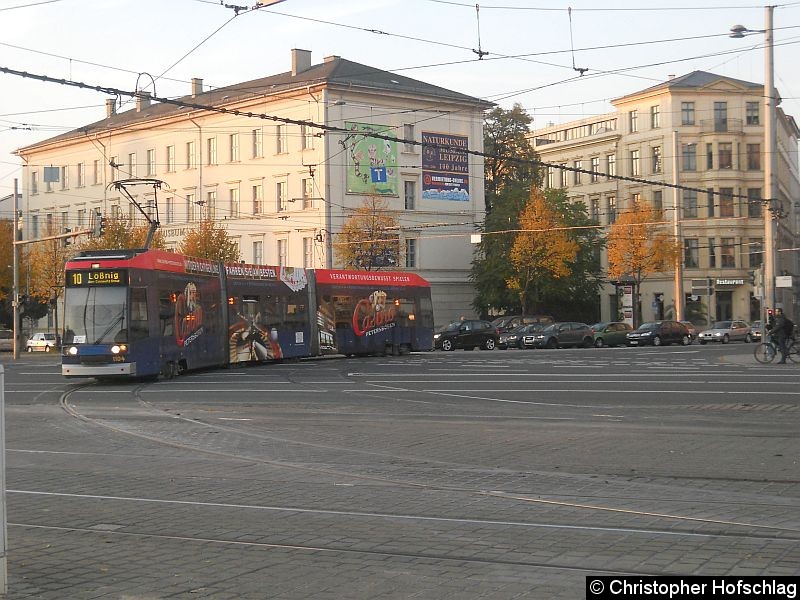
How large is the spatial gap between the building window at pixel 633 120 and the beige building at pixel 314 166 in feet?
63.5

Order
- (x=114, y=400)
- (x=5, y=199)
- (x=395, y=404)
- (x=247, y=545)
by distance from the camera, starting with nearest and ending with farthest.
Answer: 1. (x=247, y=545)
2. (x=395, y=404)
3. (x=114, y=400)
4. (x=5, y=199)

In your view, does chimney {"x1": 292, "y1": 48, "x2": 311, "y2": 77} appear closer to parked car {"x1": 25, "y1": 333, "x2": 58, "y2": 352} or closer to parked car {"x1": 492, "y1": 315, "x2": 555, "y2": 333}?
parked car {"x1": 492, "y1": 315, "x2": 555, "y2": 333}

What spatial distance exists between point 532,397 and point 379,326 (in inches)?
883

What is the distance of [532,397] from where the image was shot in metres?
22.8

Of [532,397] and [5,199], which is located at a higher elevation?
[5,199]

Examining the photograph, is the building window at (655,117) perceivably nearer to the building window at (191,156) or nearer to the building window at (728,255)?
the building window at (728,255)

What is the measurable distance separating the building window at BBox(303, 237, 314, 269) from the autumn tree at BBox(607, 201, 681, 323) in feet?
67.0

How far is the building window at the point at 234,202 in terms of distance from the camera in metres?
74.4

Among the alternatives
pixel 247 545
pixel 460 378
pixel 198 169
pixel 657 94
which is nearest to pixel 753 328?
pixel 657 94

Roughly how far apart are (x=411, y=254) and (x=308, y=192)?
8.07 m

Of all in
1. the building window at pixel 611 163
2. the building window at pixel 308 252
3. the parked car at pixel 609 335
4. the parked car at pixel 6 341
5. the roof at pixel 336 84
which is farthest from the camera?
the building window at pixel 611 163

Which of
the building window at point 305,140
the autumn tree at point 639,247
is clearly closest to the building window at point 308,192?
the building window at point 305,140

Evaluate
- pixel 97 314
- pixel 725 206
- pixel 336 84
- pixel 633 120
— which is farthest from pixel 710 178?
pixel 97 314

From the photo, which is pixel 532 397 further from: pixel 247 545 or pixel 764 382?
pixel 247 545
